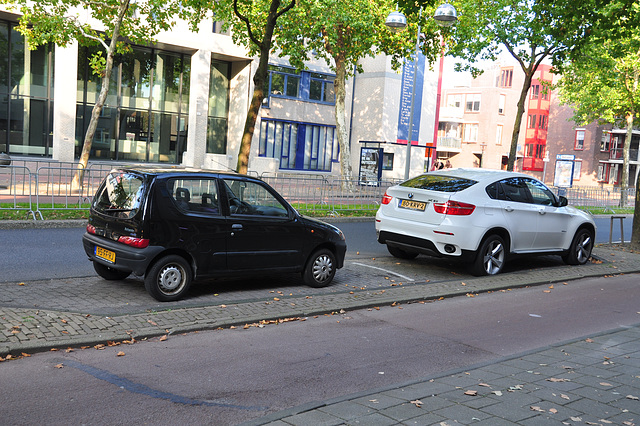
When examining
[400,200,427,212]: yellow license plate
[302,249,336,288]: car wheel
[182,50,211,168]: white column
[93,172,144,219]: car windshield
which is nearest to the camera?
[93,172,144,219]: car windshield

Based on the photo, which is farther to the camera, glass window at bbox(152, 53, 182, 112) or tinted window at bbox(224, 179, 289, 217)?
glass window at bbox(152, 53, 182, 112)

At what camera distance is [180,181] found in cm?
734

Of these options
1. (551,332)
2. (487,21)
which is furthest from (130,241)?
(487,21)

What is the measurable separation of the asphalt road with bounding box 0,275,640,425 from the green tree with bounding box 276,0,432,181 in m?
18.6

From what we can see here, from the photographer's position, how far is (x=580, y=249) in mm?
12141

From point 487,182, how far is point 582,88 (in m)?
35.1

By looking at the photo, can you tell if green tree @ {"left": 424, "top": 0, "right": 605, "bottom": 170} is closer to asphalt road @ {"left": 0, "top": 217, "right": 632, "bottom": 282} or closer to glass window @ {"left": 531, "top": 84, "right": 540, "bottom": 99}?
asphalt road @ {"left": 0, "top": 217, "right": 632, "bottom": 282}

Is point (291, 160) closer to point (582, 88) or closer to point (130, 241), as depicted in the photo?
point (582, 88)

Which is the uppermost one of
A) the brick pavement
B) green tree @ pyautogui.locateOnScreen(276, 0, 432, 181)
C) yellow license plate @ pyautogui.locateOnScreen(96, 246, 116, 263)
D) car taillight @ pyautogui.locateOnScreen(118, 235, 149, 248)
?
green tree @ pyautogui.locateOnScreen(276, 0, 432, 181)

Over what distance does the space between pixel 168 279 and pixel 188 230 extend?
603 millimetres

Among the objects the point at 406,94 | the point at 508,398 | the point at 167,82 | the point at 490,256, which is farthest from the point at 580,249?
the point at 406,94

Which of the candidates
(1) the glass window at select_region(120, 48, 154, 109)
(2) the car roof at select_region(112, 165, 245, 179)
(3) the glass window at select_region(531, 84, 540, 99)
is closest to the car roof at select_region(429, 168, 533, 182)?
(2) the car roof at select_region(112, 165, 245, 179)

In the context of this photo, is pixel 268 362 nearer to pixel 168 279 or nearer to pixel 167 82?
pixel 168 279

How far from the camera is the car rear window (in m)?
9.95
